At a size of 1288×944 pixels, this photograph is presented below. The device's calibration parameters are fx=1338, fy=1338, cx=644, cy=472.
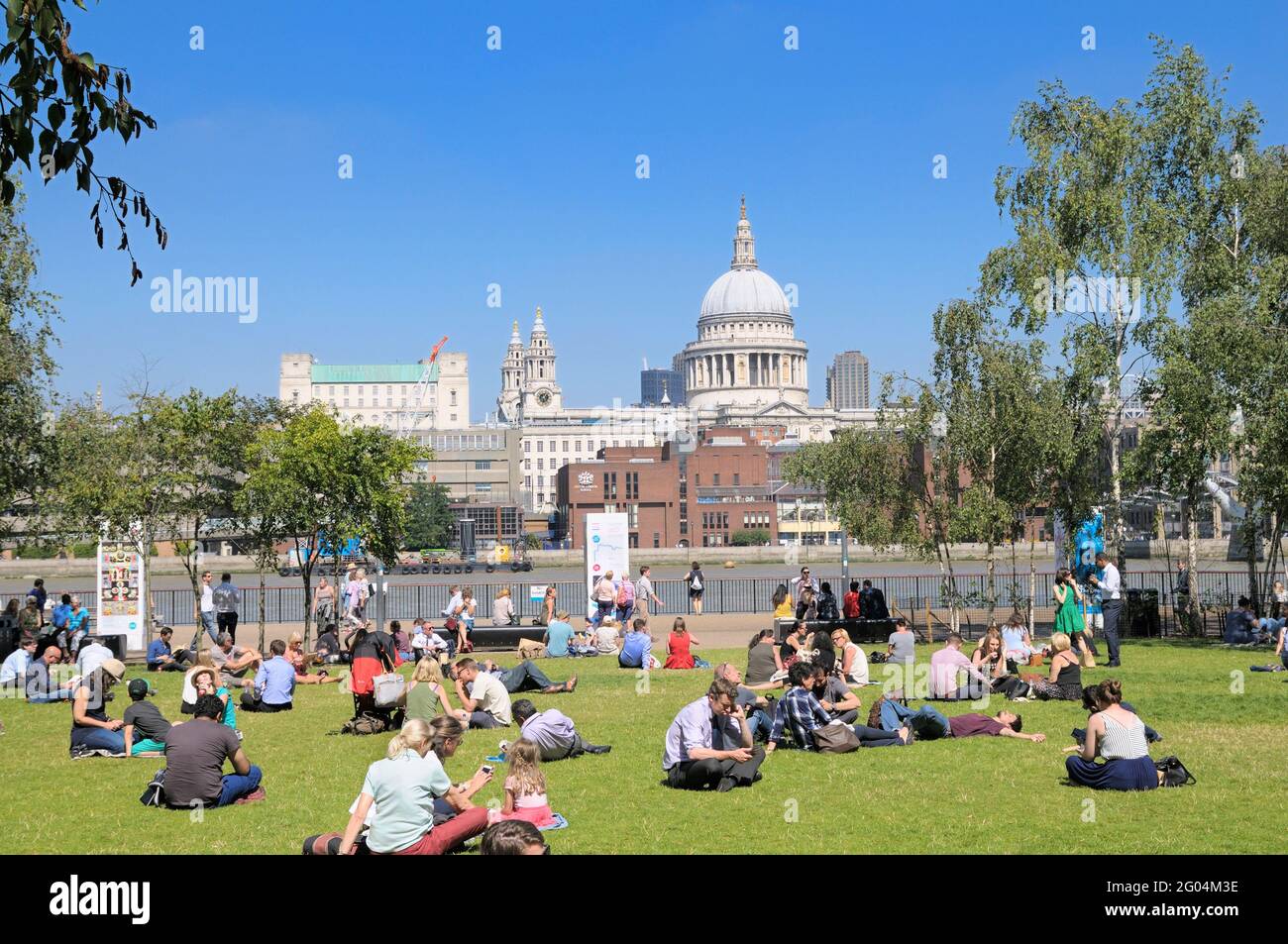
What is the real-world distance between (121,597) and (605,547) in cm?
1205

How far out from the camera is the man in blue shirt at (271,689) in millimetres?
18719

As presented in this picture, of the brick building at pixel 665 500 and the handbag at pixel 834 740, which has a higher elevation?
the brick building at pixel 665 500

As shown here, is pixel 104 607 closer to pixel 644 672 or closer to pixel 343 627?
pixel 343 627

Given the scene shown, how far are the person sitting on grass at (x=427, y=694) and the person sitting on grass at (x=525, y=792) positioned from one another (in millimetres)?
4494

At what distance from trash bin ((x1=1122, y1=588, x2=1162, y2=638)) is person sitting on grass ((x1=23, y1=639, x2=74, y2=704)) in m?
21.4

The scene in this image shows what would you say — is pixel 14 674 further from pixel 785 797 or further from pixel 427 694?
pixel 785 797

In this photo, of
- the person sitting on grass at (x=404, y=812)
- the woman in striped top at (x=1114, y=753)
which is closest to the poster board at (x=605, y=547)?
the woman in striped top at (x=1114, y=753)

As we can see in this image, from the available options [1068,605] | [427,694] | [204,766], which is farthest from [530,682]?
[1068,605]

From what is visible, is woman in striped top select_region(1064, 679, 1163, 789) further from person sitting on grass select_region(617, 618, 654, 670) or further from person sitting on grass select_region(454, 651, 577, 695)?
person sitting on grass select_region(617, 618, 654, 670)

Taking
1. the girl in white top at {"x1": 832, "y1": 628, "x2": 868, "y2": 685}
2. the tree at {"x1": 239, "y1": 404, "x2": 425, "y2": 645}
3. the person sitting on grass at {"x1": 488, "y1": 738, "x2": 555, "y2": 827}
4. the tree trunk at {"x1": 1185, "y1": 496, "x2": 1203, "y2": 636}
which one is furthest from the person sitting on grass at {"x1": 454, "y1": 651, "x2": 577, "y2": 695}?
the tree trunk at {"x1": 1185, "y1": 496, "x2": 1203, "y2": 636}

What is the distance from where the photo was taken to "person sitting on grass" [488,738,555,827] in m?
10.4

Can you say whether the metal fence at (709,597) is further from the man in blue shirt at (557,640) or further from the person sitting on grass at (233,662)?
the person sitting on grass at (233,662)

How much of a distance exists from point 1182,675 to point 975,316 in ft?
39.9

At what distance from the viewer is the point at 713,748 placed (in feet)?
42.0
